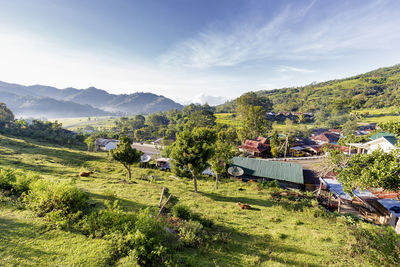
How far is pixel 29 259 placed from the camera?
6027 mm

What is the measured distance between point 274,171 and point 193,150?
18.4 meters

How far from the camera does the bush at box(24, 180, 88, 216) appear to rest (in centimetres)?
901

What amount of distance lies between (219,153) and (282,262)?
15034mm

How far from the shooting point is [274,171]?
2731 centimetres

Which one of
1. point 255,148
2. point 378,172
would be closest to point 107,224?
point 378,172

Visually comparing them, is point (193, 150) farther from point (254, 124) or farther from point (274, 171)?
point (254, 124)

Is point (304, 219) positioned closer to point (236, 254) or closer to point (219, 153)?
point (236, 254)

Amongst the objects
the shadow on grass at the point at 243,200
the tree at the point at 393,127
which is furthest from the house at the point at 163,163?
the tree at the point at 393,127

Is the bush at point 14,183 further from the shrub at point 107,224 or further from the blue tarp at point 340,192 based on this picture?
the blue tarp at point 340,192

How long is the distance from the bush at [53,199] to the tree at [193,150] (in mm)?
9111

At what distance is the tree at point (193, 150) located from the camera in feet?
54.6

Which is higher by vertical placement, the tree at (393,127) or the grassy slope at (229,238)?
the tree at (393,127)

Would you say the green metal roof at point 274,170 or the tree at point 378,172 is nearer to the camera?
the tree at point 378,172

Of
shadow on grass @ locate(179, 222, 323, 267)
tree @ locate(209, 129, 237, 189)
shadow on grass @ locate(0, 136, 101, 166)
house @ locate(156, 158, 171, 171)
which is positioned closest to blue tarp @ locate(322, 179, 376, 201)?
tree @ locate(209, 129, 237, 189)
